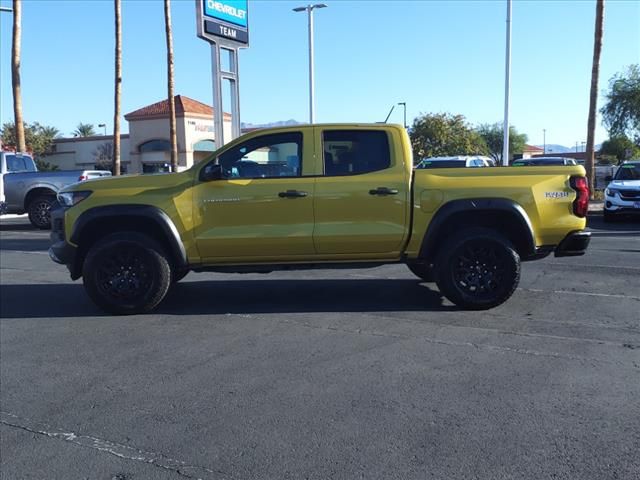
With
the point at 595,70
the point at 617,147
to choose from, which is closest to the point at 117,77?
the point at 595,70

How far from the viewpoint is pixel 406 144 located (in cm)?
671

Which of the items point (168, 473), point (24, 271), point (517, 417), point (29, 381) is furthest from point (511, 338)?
point (24, 271)

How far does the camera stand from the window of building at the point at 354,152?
663 cm

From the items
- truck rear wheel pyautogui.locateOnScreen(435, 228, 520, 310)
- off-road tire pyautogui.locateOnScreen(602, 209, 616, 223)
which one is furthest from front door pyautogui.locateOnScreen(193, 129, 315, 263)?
off-road tire pyautogui.locateOnScreen(602, 209, 616, 223)

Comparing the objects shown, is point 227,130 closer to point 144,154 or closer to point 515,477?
point 144,154

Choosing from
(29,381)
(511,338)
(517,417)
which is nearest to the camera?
(517,417)

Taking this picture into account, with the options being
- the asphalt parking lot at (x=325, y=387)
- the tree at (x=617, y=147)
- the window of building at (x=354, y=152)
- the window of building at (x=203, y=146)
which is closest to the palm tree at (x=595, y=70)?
the asphalt parking lot at (x=325, y=387)

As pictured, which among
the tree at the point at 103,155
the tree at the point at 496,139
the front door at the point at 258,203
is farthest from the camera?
the tree at the point at 496,139

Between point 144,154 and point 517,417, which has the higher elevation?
point 144,154

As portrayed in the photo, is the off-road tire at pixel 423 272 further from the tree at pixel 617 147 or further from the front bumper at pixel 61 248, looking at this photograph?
the tree at pixel 617 147

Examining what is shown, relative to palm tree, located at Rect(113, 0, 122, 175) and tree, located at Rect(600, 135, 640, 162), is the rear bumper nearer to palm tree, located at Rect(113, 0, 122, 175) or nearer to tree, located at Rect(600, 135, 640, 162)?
palm tree, located at Rect(113, 0, 122, 175)

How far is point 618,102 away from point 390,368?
4079 cm

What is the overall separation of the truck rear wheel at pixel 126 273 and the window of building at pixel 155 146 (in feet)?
127

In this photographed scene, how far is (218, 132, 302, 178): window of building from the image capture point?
6621mm
